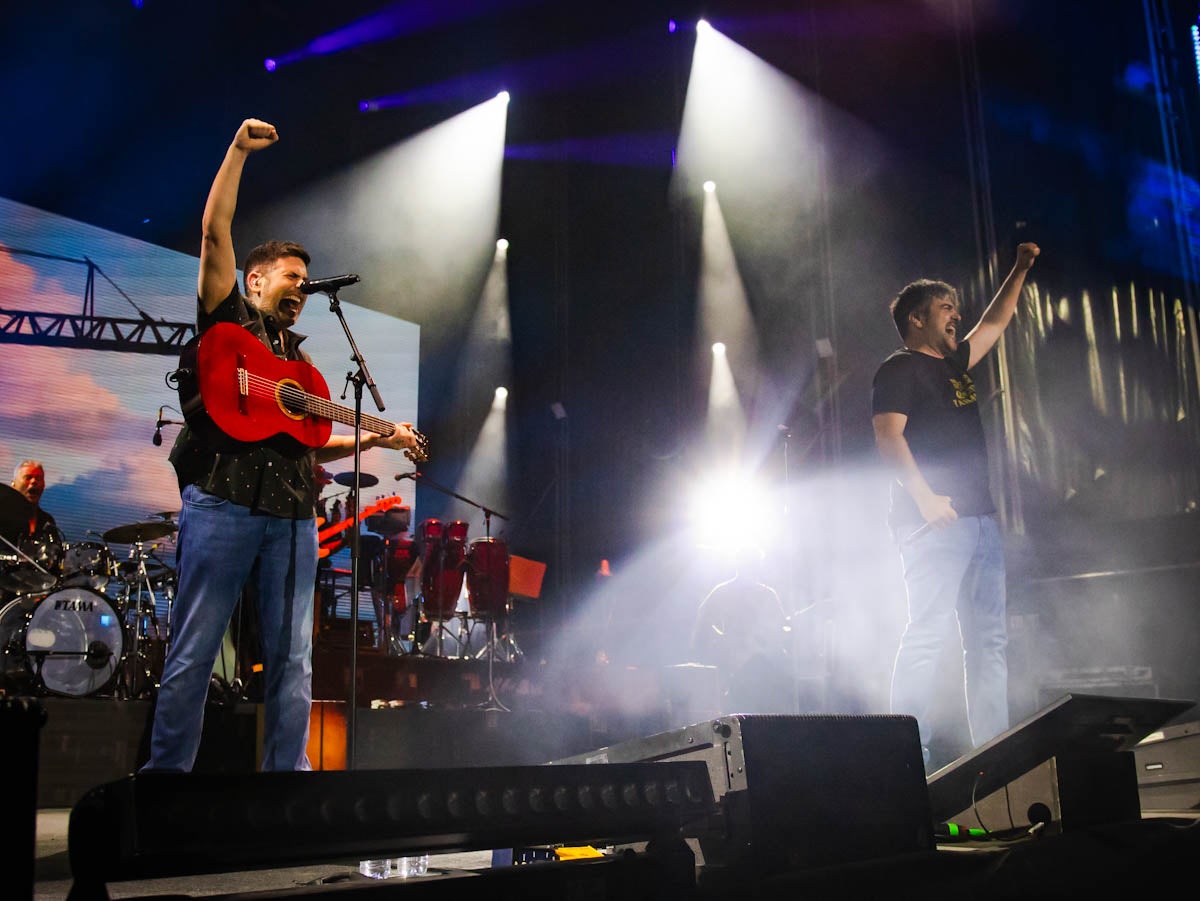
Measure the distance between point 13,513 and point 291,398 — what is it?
12.8 ft

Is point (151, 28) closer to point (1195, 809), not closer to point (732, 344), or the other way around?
point (732, 344)

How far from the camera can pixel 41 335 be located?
22.9 feet

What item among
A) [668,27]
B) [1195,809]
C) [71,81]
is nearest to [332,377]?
[71,81]

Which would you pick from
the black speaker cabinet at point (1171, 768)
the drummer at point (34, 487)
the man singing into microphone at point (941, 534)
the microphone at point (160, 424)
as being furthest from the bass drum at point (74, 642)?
the black speaker cabinet at point (1171, 768)

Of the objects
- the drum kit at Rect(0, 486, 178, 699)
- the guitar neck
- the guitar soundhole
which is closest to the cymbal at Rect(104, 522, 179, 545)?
the drum kit at Rect(0, 486, 178, 699)

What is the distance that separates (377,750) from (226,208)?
141 inches

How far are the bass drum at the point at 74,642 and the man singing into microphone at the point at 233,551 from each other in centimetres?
347

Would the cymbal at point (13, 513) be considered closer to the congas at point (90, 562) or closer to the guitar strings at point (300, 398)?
the congas at point (90, 562)

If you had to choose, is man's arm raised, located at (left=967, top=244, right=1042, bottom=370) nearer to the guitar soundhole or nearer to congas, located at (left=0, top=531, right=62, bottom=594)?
the guitar soundhole

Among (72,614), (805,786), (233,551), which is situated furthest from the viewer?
(72,614)

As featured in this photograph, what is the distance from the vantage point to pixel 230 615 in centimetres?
247

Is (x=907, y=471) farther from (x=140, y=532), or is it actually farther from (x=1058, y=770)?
(x=140, y=532)

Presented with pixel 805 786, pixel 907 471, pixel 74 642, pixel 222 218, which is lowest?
pixel 805 786

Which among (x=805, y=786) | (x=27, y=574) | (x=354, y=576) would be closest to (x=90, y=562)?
(x=27, y=574)
